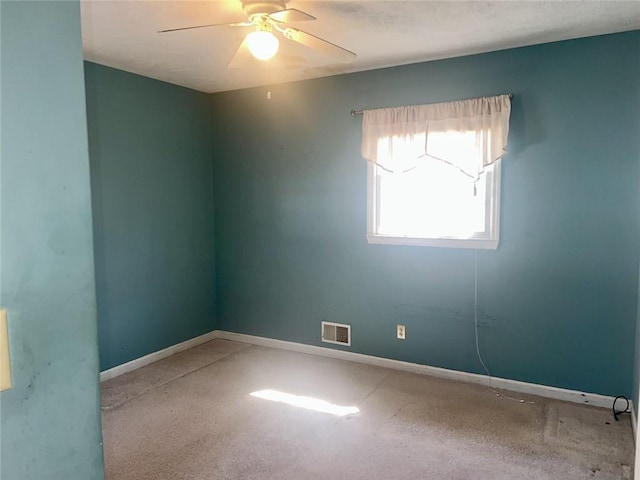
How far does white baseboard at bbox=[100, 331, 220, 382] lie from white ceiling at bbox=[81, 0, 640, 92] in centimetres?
236

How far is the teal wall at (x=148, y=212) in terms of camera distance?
3.50m

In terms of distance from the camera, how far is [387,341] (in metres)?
3.77

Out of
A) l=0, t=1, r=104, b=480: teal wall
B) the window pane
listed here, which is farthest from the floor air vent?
l=0, t=1, r=104, b=480: teal wall

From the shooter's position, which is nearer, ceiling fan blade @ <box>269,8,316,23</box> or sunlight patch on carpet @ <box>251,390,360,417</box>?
ceiling fan blade @ <box>269,8,316,23</box>

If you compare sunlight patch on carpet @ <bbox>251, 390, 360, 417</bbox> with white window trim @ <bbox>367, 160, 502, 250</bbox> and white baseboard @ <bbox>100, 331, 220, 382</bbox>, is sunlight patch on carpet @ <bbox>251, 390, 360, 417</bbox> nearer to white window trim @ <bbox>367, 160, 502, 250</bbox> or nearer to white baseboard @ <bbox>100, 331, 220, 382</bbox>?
white baseboard @ <bbox>100, 331, 220, 382</bbox>

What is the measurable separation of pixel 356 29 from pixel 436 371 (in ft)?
8.36

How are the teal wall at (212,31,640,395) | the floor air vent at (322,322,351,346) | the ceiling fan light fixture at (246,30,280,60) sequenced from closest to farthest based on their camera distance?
the ceiling fan light fixture at (246,30,280,60)
the teal wall at (212,31,640,395)
the floor air vent at (322,322,351,346)

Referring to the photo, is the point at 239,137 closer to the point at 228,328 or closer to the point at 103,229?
the point at 103,229

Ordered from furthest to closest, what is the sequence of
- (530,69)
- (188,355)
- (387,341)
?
(188,355) → (387,341) → (530,69)

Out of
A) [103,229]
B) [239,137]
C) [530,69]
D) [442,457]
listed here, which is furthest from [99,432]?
[239,137]

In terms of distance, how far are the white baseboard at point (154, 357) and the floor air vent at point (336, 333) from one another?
125cm

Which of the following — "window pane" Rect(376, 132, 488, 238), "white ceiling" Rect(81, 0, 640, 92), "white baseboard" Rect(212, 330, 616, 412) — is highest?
"white ceiling" Rect(81, 0, 640, 92)

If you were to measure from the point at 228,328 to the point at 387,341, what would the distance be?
169cm

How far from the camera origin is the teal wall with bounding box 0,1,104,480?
63 centimetres
